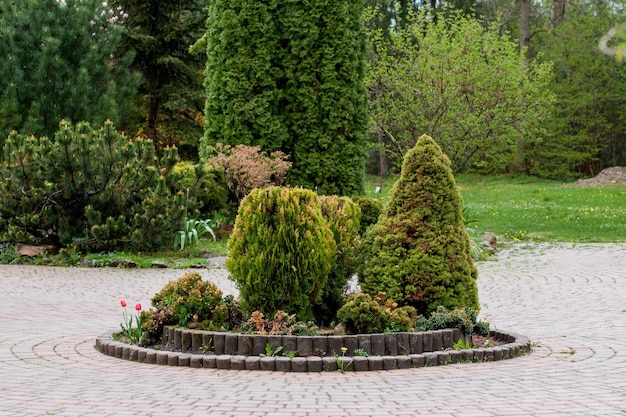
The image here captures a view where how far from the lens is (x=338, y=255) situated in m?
8.09

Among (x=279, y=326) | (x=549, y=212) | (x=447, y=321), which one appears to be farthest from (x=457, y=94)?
(x=279, y=326)

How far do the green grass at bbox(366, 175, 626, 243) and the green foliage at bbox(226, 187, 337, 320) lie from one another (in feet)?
38.6

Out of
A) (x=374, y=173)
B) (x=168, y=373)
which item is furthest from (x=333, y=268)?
(x=374, y=173)

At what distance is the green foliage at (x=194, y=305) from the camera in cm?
731

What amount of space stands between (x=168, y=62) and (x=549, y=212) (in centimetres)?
1616

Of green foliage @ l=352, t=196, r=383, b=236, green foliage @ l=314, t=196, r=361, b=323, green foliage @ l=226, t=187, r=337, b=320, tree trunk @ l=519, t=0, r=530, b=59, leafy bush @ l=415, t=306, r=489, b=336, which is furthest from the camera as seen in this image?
tree trunk @ l=519, t=0, r=530, b=59

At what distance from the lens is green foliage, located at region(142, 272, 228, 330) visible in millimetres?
7309

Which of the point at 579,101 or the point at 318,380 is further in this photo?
the point at 579,101

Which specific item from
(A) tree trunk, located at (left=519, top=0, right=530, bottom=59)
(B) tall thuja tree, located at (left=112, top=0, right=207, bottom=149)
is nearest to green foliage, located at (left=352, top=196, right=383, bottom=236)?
(B) tall thuja tree, located at (left=112, top=0, right=207, bottom=149)

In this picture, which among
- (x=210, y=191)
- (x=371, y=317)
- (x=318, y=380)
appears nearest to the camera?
(x=318, y=380)

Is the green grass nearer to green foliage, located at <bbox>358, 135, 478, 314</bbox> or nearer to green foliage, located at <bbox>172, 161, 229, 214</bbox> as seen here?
green foliage, located at <bbox>172, 161, 229, 214</bbox>

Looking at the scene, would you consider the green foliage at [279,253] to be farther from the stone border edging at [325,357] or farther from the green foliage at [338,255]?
the stone border edging at [325,357]

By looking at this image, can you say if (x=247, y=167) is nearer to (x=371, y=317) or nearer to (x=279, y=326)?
(x=279, y=326)

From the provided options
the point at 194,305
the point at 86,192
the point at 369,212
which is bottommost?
the point at 194,305
